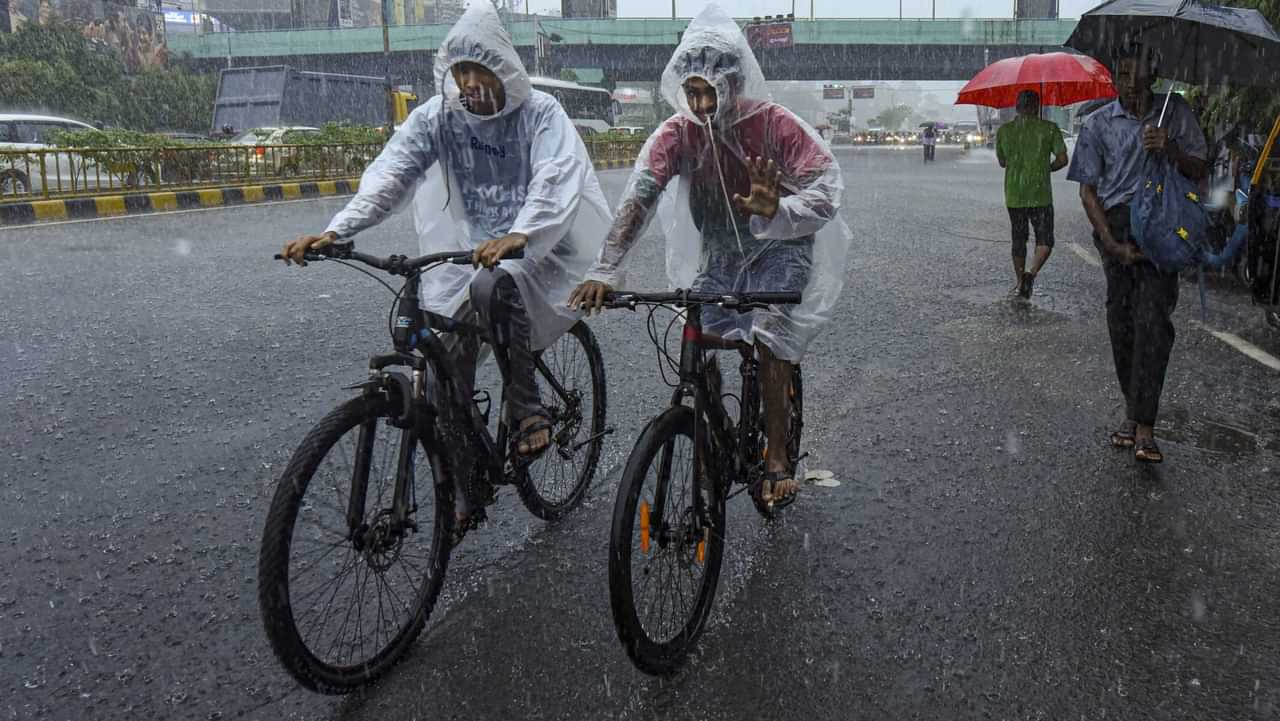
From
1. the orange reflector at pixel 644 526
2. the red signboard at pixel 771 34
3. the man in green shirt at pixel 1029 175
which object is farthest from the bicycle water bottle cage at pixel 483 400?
the red signboard at pixel 771 34

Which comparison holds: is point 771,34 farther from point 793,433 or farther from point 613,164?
point 793,433

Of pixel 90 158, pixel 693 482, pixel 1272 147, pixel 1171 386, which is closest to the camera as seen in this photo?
pixel 693 482

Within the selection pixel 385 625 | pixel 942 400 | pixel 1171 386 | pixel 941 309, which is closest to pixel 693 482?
pixel 385 625

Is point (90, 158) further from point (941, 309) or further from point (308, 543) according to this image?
point (308, 543)

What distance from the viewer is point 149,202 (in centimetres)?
1616

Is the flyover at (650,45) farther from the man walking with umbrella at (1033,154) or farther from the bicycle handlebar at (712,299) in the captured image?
the bicycle handlebar at (712,299)

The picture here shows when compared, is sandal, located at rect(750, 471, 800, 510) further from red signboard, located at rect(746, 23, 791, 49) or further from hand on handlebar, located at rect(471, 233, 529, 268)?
red signboard, located at rect(746, 23, 791, 49)

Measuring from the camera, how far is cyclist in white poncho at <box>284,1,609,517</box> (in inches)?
130

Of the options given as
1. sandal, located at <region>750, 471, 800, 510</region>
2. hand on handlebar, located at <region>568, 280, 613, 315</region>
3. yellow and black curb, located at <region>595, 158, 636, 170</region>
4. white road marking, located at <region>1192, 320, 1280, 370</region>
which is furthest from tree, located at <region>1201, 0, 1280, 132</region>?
yellow and black curb, located at <region>595, 158, 636, 170</region>

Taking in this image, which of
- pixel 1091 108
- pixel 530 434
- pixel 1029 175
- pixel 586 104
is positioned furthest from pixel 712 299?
pixel 586 104

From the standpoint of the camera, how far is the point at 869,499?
412cm

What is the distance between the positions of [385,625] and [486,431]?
0.63 m

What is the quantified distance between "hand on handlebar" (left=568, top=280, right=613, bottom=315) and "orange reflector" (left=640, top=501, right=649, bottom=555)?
0.55m

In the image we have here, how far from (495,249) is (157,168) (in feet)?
52.7
